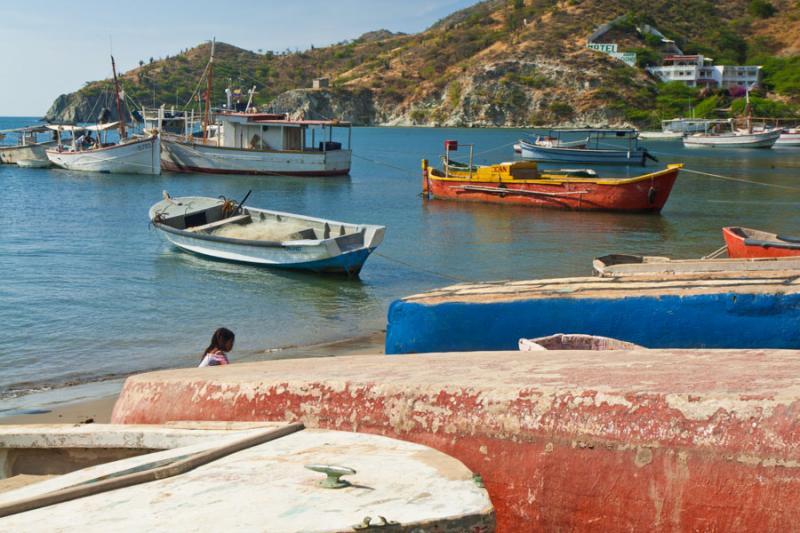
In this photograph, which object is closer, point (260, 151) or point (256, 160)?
point (260, 151)

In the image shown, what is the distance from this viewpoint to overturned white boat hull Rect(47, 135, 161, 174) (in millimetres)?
43250

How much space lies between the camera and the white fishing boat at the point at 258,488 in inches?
119

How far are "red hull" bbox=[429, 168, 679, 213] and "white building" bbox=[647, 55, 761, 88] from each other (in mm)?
97551

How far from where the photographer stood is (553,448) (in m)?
3.80

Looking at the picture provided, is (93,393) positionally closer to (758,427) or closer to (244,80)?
(758,427)

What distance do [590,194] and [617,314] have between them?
74.0ft

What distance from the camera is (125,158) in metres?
43.7

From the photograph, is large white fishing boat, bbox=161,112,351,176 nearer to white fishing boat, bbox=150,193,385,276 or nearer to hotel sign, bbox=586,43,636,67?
white fishing boat, bbox=150,193,385,276

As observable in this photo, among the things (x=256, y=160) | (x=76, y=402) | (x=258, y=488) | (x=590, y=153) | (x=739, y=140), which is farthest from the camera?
(x=739, y=140)

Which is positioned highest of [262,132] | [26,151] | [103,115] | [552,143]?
[103,115]

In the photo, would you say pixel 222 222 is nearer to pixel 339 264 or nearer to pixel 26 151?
pixel 339 264

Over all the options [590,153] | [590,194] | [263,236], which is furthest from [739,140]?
[263,236]

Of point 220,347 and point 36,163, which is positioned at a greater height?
point 220,347

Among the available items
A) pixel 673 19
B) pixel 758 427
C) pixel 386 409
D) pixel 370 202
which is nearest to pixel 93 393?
pixel 386 409
